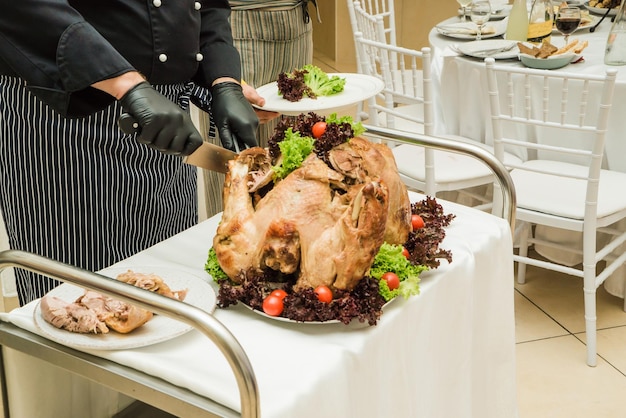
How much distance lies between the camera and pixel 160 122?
1.27 meters

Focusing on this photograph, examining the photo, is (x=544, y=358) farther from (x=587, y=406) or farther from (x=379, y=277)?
(x=379, y=277)

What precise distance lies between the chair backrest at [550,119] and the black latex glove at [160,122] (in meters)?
1.28

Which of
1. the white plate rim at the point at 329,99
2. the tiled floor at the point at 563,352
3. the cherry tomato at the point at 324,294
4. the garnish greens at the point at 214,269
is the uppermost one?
the cherry tomato at the point at 324,294

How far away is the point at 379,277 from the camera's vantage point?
1188 millimetres

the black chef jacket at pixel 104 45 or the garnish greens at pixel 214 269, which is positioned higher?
the black chef jacket at pixel 104 45

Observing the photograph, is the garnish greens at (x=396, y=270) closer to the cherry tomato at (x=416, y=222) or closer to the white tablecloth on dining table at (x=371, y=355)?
the white tablecloth on dining table at (x=371, y=355)

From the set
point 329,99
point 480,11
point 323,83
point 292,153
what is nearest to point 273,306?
point 292,153

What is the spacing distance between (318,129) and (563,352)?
1.59 metres

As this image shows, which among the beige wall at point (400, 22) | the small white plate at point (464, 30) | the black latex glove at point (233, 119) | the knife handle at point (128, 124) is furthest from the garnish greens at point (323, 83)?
the beige wall at point (400, 22)

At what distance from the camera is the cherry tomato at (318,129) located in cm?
131

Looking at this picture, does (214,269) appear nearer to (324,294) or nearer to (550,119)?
(324,294)

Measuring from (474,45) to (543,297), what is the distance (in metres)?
0.93

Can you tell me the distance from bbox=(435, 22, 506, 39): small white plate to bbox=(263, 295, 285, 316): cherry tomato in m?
2.26

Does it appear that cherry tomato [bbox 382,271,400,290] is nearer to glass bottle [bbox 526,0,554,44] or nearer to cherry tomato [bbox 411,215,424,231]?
cherry tomato [bbox 411,215,424,231]
